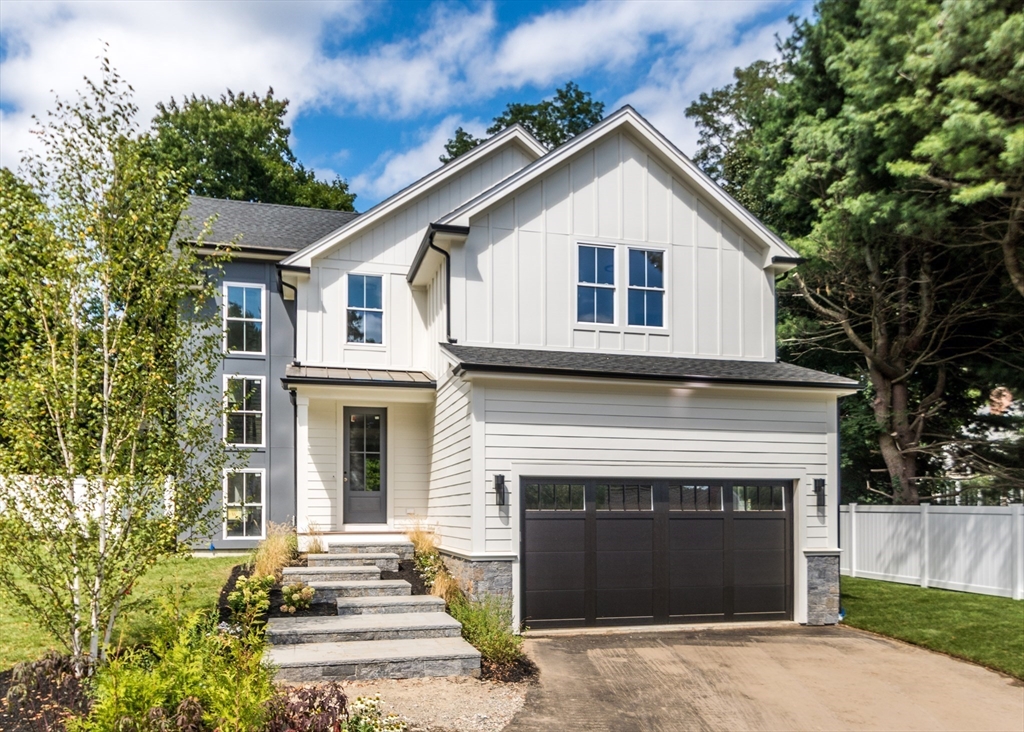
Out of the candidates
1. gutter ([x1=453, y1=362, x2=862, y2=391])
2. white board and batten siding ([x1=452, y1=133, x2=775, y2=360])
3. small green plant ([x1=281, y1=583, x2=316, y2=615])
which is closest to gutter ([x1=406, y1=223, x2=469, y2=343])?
white board and batten siding ([x1=452, y1=133, x2=775, y2=360])

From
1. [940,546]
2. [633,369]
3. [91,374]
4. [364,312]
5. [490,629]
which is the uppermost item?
[364,312]

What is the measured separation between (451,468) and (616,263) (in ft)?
13.9

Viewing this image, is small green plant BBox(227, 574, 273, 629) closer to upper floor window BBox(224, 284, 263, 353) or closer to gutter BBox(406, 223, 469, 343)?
gutter BBox(406, 223, 469, 343)

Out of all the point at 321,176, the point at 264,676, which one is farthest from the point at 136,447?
the point at 321,176

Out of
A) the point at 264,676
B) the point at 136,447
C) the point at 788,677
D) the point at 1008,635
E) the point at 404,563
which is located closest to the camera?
the point at 264,676

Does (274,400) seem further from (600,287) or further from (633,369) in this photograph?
(633,369)

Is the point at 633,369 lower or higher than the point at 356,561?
higher

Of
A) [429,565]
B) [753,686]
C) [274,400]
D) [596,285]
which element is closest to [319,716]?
[753,686]

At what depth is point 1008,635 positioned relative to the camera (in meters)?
10.4

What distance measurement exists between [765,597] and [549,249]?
6137 millimetres

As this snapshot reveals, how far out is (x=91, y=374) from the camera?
23.7 feet

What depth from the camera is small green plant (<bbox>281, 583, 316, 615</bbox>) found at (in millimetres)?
9508

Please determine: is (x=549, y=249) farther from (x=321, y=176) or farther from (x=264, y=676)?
(x=321, y=176)

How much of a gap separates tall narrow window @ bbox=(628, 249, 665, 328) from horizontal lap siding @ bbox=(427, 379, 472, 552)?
3247 mm
